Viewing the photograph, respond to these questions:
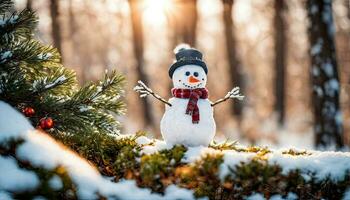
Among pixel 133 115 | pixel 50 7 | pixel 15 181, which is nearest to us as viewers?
pixel 15 181

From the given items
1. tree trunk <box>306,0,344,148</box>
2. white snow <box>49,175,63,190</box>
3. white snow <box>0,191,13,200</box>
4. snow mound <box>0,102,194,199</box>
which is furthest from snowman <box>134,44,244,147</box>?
tree trunk <box>306,0,344,148</box>

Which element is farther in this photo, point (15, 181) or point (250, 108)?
point (250, 108)

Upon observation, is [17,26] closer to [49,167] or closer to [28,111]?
[28,111]

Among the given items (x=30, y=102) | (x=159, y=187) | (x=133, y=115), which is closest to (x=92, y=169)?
(x=159, y=187)

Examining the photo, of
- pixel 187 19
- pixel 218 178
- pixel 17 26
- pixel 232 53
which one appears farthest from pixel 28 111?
pixel 232 53

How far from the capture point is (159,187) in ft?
12.2

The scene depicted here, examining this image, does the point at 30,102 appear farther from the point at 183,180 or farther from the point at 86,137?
the point at 183,180

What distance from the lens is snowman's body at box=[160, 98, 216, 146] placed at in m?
4.42

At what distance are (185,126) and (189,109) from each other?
17 centimetres

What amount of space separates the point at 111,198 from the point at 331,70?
601 centimetres

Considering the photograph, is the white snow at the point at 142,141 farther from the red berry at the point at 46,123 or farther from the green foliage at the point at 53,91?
the red berry at the point at 46,123

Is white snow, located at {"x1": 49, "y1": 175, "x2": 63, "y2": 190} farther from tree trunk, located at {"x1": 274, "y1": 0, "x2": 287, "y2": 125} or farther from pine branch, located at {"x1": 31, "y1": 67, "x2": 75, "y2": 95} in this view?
tree trunk, located at {"x1": 274, "y1": 0, "x2": 287, "y2": 125}

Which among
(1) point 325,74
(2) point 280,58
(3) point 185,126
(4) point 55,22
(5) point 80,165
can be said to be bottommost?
(5) point 80,165

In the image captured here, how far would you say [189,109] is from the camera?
4.45 m
